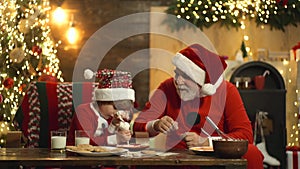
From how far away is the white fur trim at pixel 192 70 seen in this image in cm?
363

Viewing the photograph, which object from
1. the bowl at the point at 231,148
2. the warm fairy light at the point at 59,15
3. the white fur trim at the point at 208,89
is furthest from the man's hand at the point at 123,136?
the warm fairy light at the point at 59,15

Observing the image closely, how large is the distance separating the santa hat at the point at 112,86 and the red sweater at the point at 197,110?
0.63 feet

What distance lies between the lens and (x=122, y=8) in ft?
21.9

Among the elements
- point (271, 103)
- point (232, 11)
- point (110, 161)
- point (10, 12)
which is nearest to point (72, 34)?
point (10, 12)

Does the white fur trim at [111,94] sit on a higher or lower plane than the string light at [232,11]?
lower

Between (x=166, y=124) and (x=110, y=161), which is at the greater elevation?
(x=166, y=124)

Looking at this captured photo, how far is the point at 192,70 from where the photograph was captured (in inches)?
143

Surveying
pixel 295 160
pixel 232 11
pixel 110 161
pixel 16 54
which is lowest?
pixel 295 160

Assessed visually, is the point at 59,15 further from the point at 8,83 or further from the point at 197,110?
the point at 197,110

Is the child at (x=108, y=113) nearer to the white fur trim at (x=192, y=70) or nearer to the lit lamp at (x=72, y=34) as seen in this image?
the white fur trim at (x=192, y=70)

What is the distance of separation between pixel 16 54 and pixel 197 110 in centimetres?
247

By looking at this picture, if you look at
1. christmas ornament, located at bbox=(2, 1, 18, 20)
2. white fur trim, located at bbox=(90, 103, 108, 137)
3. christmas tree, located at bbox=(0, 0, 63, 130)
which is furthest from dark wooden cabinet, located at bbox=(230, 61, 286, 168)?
white fur trim, located at bbox=(90, 103, 108, 137)

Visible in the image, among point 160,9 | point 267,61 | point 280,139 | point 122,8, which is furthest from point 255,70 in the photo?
point 122,8

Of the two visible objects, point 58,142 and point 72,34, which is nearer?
point 58,142
